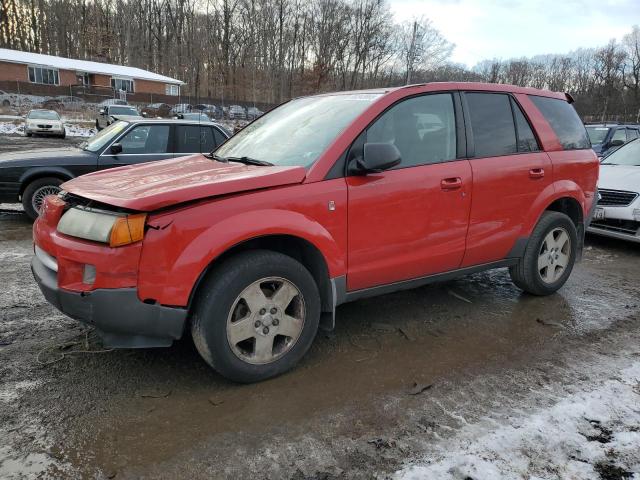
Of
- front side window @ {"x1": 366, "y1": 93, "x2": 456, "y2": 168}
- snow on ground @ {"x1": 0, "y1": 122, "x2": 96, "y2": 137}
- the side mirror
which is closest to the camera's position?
the side mirror

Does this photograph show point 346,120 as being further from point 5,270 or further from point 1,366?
point 5,270

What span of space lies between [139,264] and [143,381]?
0.88m

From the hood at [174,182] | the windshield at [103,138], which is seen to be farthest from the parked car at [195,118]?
the hood at [174,182]

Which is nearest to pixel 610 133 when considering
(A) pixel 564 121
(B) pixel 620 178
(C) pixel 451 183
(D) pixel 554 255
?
(B) pixel 620 178

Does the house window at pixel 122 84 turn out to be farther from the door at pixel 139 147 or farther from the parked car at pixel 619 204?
the parked car at pixel 619 204

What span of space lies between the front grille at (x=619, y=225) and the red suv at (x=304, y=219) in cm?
273

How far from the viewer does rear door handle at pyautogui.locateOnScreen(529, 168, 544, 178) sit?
164 inches

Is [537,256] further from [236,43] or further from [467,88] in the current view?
[236,43]

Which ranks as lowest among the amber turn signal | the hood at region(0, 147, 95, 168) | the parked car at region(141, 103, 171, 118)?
the amber turn signal

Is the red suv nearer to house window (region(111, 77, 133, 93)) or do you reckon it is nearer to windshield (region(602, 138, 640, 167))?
windshield (region(602, 138, 640, 167))

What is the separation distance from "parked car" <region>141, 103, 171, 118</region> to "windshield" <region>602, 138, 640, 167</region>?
3736 centimetres

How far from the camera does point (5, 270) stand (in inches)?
197

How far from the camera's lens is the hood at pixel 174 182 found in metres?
2.66

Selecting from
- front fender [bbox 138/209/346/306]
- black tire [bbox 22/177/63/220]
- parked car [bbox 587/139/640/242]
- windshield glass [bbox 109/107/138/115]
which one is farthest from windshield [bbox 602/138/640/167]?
windshield glass [bbox 109/107/138/115]
